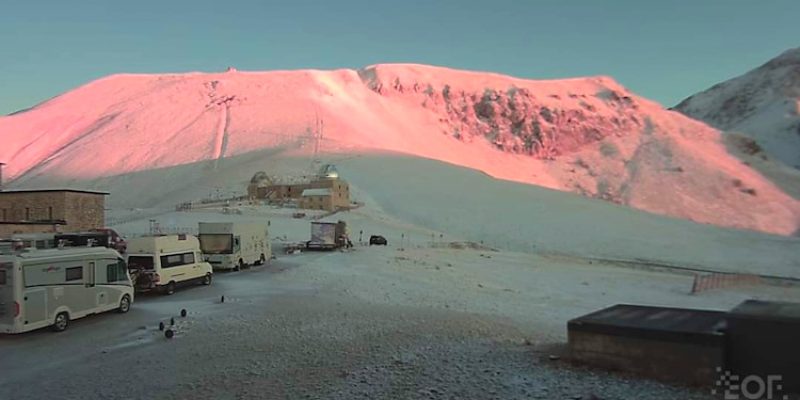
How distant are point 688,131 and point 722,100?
Result: 68766 mm

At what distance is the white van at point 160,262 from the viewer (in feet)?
57.5

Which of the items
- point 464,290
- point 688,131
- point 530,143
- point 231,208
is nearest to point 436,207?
point 231,208

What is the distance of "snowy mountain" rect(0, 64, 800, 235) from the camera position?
93.9 m

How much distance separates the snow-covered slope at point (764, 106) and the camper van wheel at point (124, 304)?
6247 inches

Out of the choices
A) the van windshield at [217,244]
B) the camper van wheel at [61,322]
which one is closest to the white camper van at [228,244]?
the van windshield at [217,244]

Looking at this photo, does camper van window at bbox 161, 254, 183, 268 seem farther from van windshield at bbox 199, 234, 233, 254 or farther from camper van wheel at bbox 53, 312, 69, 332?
van windshield at bbox 199, 234, 233, 254

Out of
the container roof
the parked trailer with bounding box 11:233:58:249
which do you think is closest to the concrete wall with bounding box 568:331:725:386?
the container roof

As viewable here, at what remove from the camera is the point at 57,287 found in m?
12.7

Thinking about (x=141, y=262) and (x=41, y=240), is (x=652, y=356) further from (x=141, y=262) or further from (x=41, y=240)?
(x=41, y=240)

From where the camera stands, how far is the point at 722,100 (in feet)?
602

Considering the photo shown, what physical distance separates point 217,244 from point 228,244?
1.58 ft

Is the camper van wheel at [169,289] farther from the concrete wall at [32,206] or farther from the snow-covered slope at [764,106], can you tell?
the snow-covered slope at [764,106]

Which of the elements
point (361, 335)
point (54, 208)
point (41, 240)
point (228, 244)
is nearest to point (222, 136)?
point (54, 208)

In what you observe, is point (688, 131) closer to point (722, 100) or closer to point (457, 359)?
point (722, 100)
